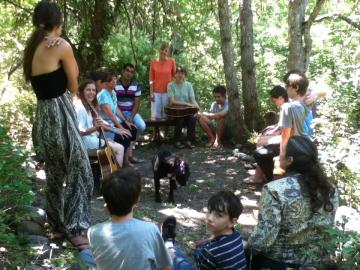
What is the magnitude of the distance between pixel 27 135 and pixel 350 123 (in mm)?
4585

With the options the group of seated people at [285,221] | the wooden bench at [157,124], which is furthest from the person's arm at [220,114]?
the group of seated people at [285,221]

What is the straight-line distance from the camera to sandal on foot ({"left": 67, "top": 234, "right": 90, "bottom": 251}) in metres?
3.69

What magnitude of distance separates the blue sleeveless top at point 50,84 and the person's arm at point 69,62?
5 cm

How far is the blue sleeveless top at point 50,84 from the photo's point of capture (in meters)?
3.53

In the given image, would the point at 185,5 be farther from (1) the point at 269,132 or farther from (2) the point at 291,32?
(1) the point at 269,132

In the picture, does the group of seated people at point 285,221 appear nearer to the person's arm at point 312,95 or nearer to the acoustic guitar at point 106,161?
the acoustic guitar at point 106,161

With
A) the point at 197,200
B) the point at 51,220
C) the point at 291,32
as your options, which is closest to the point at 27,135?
the point at 197,200

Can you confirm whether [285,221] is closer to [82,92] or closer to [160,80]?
[82,92]

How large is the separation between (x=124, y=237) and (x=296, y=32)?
6150 mm

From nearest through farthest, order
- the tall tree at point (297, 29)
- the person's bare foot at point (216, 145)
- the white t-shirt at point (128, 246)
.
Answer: the white t-shirt at point (128, 246) < the tall tree at point (297, 29) < the person's bare foot at point (216, 145)

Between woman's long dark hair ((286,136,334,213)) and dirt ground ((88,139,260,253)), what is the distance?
1.75 metres

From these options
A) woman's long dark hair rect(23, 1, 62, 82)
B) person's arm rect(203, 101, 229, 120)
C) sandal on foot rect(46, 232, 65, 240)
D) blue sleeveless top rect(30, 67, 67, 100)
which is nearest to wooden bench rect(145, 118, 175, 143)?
person's arm rect(203, 101, 229, 120)

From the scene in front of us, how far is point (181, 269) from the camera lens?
10.4 ft

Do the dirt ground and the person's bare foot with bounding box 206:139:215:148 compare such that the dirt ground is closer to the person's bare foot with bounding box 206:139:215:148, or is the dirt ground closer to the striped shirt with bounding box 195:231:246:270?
the person's bare foot with bounding box 206:139:215:148
